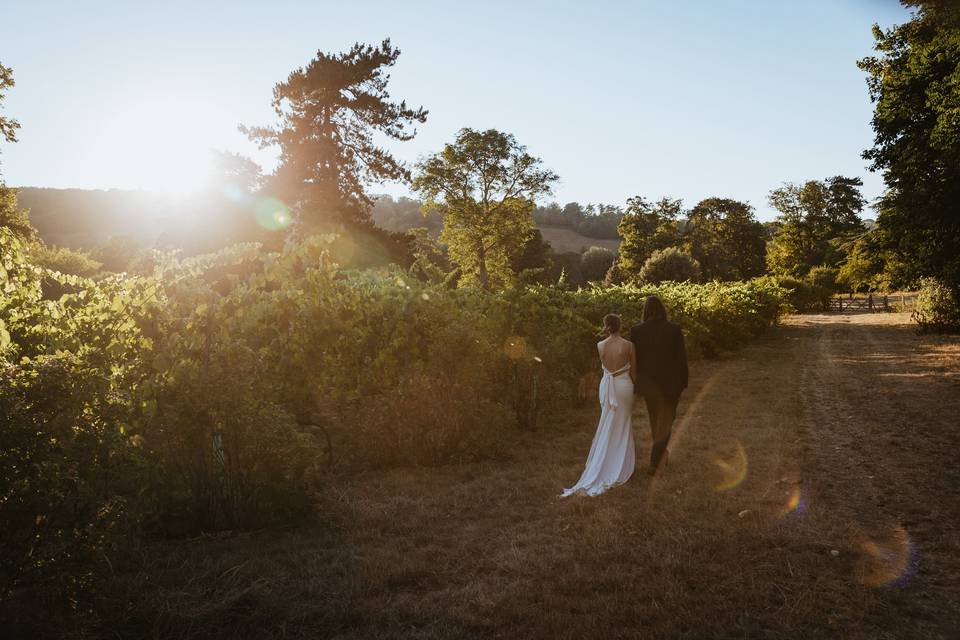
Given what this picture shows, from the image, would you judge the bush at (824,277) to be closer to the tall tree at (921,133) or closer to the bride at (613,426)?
the tall tree at (921,133)

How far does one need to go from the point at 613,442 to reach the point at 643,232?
58.5 m

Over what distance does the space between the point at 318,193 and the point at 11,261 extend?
2747 centimetres

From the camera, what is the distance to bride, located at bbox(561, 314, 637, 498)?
6891 millimetres

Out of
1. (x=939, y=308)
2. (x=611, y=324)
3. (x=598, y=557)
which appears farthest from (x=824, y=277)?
(x=598, y=557)

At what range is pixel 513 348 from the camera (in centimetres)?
1012

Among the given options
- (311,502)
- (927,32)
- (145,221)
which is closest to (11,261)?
(311,502)

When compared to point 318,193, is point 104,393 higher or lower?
lower

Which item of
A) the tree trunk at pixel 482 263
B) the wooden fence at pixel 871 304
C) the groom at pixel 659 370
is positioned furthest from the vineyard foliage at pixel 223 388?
the wooden fence at pixel 871 304

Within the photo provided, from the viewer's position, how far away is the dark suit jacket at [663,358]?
718 cm

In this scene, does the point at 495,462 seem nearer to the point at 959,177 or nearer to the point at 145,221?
the point at 959,177

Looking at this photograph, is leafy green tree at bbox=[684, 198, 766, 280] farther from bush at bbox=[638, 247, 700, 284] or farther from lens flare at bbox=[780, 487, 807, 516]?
lens flare at bbox=[780, 487, 807, 516]

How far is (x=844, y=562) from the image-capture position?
15.4 ft

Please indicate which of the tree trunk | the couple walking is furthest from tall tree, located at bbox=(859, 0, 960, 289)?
the tree trunk

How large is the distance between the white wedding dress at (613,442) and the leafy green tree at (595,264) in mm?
67399
